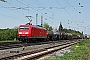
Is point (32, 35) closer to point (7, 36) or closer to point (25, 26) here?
point (25, 26)

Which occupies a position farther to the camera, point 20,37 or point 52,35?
point 52,35

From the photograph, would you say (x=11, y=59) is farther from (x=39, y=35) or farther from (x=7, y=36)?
(x=7, y=36)

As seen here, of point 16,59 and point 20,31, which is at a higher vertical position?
point 20,31

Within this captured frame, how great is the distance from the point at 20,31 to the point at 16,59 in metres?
27.0

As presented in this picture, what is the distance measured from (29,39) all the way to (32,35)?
3.39ft

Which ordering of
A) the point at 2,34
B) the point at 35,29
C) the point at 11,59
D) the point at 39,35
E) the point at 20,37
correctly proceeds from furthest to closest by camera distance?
the point at 2,34
the point at 39,35
the point at 35,29
the point at 20,37
the point at 11,59

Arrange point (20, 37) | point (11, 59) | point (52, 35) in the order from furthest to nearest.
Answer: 1. point (52, 35)
2. point (20, 37)
3. point (11, 59)

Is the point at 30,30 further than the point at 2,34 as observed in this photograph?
No

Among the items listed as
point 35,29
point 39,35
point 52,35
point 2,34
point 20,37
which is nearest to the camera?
point 20,37

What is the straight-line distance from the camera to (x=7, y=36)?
6781 cm

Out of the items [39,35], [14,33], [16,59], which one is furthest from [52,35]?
[16,59]

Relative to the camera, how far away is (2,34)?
64875mm

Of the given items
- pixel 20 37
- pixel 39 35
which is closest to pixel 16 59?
pixel 20 37

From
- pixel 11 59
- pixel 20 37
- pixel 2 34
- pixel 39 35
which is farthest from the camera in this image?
pixel 2 34
